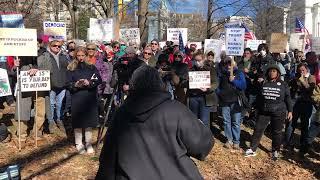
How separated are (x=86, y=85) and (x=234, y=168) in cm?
300

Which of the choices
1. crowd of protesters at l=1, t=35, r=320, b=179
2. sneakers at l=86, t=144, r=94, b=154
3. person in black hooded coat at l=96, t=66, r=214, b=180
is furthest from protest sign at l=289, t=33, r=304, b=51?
person in black hooded coat at l=96, t=66, r=214, b=180

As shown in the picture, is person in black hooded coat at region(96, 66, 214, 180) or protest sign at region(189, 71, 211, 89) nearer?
person in black hooded coat at region(96, 66, 214, 180)

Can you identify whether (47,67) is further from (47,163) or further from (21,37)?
(47,163)

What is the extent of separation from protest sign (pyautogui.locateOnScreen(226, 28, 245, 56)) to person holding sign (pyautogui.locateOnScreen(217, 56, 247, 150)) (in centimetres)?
252

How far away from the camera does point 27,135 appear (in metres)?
10.0

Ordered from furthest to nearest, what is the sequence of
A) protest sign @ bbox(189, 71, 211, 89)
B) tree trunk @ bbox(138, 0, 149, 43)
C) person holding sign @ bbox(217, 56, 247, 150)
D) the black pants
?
tree trunk @ bbox(138, 0, 149, 43)
person holding sign @ bbox(217, 56, 247, 150)
protest sign @ bbox(189, 71, 211, 89)
the black pants

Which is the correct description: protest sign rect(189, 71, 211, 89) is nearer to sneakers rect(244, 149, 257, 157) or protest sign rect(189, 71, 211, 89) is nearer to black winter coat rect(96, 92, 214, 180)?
sneakers rect(244, 149, 257, 157)

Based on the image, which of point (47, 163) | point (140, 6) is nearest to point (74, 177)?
point (47, 163)

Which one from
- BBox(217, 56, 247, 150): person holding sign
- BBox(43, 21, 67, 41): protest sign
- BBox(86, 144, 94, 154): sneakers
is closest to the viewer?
BBox(86, 144, 94, 154): sneakers

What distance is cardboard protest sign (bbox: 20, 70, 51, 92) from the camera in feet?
29.1

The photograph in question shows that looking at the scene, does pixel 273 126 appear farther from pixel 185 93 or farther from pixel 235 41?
pixel 235 41

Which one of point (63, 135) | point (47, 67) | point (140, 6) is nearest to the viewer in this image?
point (47, 67)

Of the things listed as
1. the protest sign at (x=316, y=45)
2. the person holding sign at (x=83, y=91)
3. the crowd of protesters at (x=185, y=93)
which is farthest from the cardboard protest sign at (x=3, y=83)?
the protest sign at (x=316, y=45)

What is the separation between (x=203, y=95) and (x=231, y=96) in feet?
1.87
